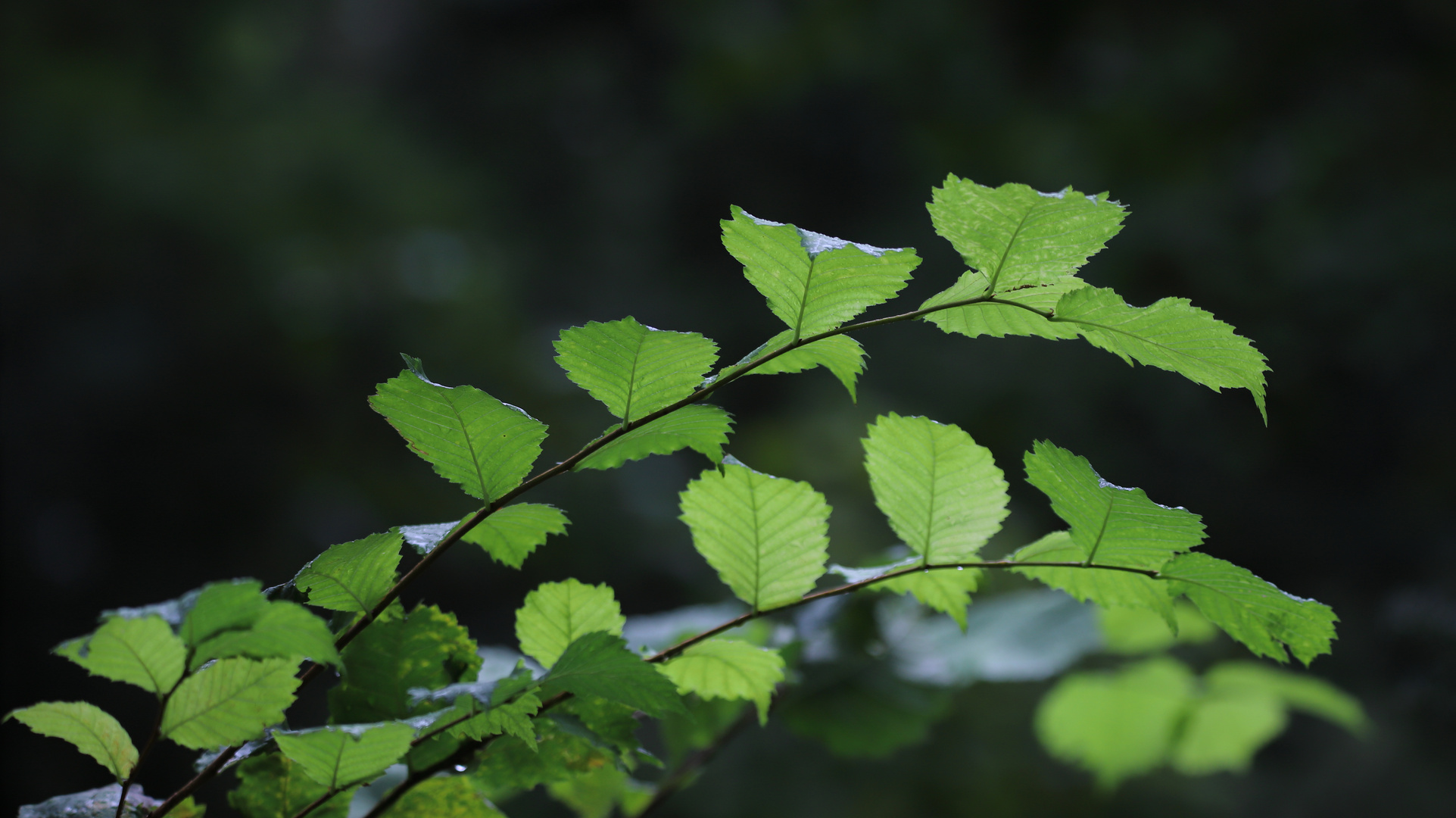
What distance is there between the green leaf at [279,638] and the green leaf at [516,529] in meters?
0.06

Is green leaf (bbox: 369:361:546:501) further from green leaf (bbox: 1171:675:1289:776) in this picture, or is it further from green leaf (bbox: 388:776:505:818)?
green leaf (bbox: 1171:675:1289:776)

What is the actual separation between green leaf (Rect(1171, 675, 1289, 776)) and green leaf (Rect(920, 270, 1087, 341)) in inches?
21.1

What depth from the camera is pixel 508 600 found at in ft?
7.06

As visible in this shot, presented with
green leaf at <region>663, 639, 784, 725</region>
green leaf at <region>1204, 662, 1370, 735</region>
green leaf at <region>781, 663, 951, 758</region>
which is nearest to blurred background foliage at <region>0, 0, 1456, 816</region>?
green leaf at <region>1204, 662, 1370, 735</region>

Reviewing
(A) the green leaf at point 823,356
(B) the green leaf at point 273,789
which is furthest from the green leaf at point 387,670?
(A) the green leaf at point 823,356

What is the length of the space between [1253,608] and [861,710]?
300 millimetres

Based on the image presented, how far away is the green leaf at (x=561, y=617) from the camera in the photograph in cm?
29

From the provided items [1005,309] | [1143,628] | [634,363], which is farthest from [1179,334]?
[1143,628]

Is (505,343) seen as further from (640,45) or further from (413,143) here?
(640,45)

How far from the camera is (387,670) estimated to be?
29 centimetres

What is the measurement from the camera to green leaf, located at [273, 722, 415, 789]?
8.7 inches

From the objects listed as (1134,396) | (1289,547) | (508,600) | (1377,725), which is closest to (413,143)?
(508,600)

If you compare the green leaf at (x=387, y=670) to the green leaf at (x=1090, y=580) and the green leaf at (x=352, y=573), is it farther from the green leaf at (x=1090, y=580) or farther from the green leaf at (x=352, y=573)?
the green leaf at (x=1090, y=580)

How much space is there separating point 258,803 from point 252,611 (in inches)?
5.0
